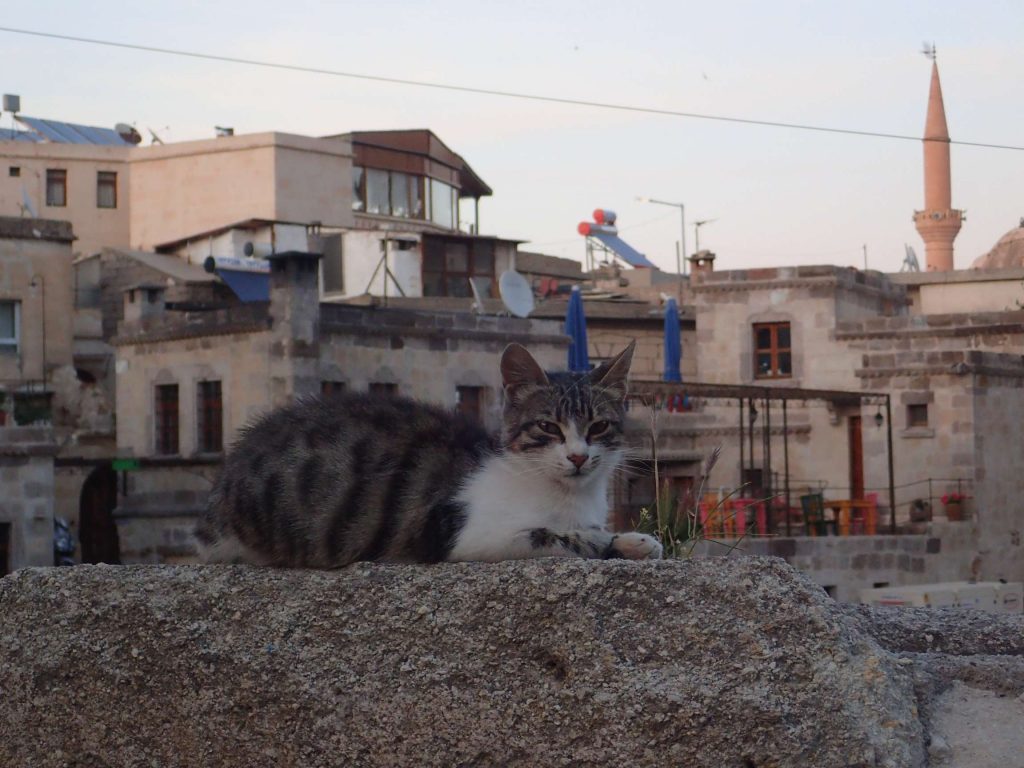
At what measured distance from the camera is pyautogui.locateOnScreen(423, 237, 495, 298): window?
4209 cm

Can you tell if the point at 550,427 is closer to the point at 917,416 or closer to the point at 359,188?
the point at 917,416

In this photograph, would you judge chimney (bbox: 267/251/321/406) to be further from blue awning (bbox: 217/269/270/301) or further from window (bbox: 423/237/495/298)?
window (bbox: 423/237/495/298)

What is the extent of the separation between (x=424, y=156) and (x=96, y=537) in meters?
18.2

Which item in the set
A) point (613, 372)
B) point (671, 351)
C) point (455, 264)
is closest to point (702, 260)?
point (455, 264)

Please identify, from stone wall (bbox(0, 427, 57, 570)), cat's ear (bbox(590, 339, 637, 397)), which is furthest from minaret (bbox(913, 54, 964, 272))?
cat's ear (bbox(590, 339, 637, 397))

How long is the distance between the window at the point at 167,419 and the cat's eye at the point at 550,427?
93.6 ft

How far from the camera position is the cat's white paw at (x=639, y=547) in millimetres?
4555

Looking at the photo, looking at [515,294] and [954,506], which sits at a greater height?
[515,294]

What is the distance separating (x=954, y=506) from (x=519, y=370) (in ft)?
95.6

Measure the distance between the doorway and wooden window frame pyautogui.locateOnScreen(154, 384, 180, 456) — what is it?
7.45ft

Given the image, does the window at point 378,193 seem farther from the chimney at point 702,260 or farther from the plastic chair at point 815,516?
the plastic chair at point 815,516

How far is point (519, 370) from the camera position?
5.17 m

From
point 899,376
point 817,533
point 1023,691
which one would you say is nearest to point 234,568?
point 1023,691

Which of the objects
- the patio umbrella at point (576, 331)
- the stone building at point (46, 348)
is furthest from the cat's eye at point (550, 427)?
the stone building at point (46, 348)
